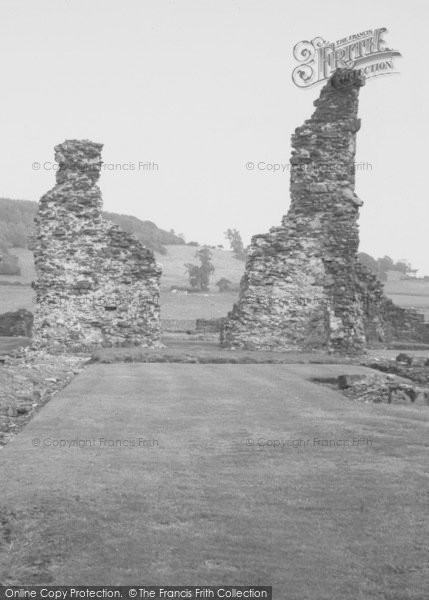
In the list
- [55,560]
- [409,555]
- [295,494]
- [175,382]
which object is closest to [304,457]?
[295,494]

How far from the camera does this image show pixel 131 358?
21219mm

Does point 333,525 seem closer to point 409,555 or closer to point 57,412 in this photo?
point 409,555

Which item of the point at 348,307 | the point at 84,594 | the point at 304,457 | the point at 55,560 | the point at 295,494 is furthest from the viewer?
the point at 348,307

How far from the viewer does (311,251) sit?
26188 mm

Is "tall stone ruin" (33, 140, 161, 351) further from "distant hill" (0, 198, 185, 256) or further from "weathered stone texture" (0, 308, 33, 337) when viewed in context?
"distant hill" (0, 198, 185, 256)

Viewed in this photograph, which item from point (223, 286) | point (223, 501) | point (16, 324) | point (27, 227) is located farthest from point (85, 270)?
point (27, 227)

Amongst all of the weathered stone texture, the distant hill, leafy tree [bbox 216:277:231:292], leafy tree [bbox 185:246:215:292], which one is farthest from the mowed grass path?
the distant hill

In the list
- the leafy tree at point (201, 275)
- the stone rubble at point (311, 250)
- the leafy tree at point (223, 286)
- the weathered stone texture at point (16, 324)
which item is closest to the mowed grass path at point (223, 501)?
the stone rubble at point (311, 250)

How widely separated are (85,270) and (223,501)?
1882 cm

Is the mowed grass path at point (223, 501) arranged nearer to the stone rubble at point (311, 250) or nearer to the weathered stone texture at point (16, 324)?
the stone rubble at point (311, 250)

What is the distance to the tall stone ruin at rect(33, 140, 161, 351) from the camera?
25.9 m

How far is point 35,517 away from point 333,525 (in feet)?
7.45

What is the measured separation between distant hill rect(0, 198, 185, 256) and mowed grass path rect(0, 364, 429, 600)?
232 ft

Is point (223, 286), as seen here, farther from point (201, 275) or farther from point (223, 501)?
point (223, 501)
